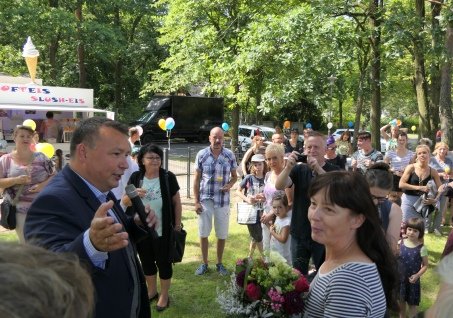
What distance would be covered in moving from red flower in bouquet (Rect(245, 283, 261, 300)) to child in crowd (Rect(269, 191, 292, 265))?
251 centimetres

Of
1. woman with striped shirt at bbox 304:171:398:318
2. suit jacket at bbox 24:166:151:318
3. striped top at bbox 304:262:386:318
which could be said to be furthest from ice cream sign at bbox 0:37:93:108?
striped top at bbox 304:262:386:318

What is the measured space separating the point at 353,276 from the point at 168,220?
287 centimetres

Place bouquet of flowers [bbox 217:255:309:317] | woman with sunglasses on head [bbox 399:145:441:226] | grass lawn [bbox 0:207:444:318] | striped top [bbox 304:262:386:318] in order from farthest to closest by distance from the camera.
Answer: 1. woman with sunglasses on head [bbox 399:145:441:226]
2. grass lawn [bbox 0:207:444:318]
3. bouquet of flowers [bbox 217:255:309:317]
4. striped top [bbox 304:262:386:318]

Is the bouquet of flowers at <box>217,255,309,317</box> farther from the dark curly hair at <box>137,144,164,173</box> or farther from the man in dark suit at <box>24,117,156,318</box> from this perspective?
the dark curly hair at <box>137,144,164,173</box>

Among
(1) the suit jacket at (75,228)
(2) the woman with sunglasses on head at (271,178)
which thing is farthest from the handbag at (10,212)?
(2) the woman with sunglasses on head at (271,178)

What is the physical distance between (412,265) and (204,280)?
2547 mm

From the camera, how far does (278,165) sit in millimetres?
4844

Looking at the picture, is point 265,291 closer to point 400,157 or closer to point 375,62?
point 400,157

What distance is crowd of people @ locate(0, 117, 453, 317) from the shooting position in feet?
6.18

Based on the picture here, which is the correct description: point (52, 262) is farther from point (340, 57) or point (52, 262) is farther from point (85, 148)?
point (340, 57)

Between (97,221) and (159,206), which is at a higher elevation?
(97,221)

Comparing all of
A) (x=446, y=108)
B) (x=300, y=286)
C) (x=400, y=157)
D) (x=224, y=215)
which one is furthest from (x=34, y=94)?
(x=300, y=286)

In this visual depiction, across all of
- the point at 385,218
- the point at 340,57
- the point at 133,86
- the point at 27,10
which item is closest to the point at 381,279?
the point at 385,218

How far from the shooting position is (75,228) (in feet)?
6.46
